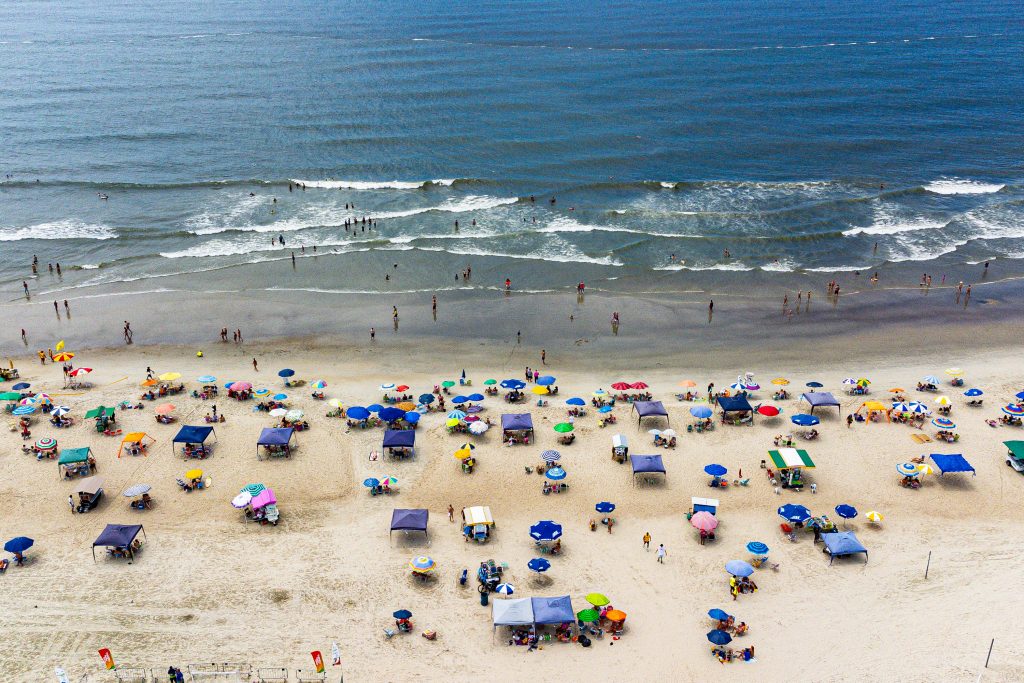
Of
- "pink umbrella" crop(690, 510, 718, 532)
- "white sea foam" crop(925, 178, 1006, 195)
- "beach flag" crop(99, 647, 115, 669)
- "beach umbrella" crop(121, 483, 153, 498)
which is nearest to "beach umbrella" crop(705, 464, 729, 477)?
"pink umbrella" crop(690, 510, 718, 532)

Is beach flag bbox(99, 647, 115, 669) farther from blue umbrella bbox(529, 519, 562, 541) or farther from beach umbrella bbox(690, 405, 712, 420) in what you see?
beach umbrella bbox(690, 405, 712, 420)

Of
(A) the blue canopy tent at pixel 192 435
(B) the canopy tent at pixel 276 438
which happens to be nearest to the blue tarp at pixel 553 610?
(B) the canopy tent at pixel 276 438

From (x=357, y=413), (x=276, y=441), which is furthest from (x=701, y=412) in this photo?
(x=276, y=441)

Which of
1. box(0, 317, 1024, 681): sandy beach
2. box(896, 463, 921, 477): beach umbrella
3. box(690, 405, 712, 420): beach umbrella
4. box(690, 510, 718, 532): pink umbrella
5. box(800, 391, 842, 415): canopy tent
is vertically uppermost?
box(800, 391, 842, 415): canopy tent

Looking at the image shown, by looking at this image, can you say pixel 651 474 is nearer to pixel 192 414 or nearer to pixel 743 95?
pixel 192 414

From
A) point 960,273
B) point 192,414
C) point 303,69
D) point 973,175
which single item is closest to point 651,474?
point 192,414

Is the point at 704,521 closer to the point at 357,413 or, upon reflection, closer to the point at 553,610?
the point at 553,610
